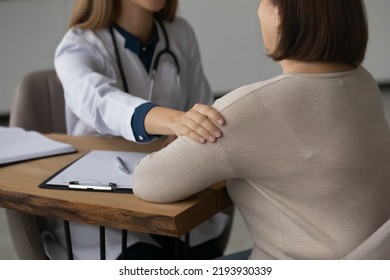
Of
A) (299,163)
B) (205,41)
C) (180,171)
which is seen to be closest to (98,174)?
(180,171)

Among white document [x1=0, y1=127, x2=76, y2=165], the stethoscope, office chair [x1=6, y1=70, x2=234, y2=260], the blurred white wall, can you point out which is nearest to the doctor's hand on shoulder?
white document [x1=0, y1=127, x2=76, y2=165]

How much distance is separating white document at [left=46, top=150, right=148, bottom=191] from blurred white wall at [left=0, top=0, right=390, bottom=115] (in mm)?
2617

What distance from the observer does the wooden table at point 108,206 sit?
972mm

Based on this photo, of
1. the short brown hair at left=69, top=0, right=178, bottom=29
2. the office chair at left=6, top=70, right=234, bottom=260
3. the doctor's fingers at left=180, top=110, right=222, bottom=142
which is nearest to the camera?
the doctor's fingers at left=180, top=110, right=222, bottom=142

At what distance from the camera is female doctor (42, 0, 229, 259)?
4.27 feet

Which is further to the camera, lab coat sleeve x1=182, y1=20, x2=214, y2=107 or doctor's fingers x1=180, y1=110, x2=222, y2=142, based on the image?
lab coat sleeve x1=182, y1=20, x2=214, y2=107

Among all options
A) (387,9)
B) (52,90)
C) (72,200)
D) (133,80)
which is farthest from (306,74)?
(387,9)

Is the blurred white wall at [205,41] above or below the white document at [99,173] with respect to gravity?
below

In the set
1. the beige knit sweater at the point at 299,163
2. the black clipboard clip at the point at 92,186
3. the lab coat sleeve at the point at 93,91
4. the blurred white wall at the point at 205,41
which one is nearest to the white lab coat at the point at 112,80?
the lab coat sleeve at the point at 93,91

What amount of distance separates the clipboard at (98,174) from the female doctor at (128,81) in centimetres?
6

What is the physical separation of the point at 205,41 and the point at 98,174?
2902mm

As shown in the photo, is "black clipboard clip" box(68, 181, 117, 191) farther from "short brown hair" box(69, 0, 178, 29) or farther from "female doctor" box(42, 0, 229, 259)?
"short brown hair" box(69, 0, 178, 29)

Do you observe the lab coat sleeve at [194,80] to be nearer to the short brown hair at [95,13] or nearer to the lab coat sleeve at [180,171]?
the short brown hair at [95,13]

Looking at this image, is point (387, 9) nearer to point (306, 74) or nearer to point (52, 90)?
point (52, 90)
